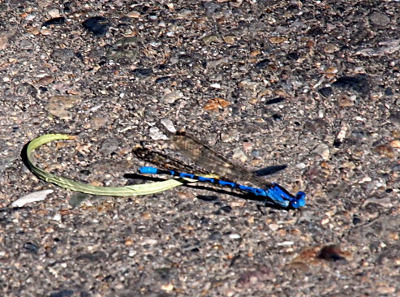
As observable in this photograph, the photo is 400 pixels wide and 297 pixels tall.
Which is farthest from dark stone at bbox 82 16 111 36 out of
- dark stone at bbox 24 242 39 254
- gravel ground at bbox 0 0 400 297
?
dark stone at bbox 24 242 39 254

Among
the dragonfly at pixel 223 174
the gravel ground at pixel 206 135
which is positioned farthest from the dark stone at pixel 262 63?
the dragonfly at pixel 223 174

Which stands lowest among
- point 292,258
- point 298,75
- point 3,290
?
point 3,290

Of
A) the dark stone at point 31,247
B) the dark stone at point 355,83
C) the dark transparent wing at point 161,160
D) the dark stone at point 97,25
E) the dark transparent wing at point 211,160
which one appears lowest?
the dark stone at point 31,247

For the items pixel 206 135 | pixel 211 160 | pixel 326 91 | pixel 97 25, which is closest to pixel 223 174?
pixel 211 160

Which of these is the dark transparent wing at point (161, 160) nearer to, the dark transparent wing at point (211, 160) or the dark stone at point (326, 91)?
the dark transparent wing at point (211, 160)

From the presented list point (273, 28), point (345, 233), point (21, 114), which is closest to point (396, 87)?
point (273, 28)

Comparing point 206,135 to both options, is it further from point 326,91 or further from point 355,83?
point 355,83

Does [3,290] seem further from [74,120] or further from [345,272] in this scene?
[345,272]
